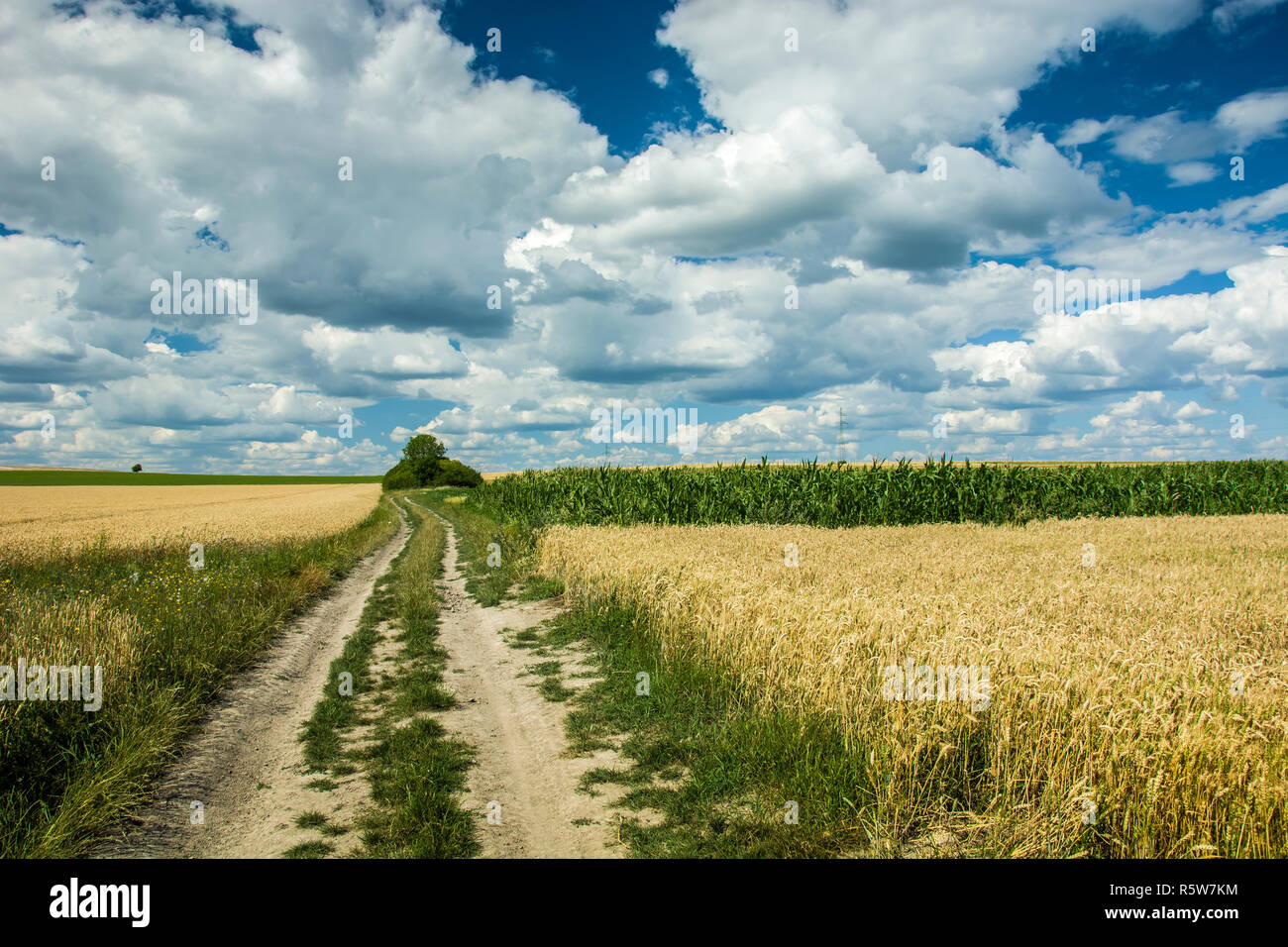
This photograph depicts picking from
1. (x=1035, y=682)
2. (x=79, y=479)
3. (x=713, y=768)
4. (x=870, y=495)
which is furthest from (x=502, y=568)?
(x=79, y=479)

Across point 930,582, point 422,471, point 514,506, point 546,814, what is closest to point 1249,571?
point 930,582

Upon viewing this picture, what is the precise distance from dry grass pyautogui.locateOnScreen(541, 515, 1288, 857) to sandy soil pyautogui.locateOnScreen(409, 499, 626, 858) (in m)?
1.98

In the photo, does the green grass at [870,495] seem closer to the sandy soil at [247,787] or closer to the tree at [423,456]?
the sandy soil at [247,787]

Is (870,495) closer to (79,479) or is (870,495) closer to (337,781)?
(337,781)

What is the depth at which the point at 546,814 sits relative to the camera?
5.43 metres

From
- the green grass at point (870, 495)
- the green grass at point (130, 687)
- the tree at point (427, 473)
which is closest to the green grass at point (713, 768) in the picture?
the green grass at point (130, 687)

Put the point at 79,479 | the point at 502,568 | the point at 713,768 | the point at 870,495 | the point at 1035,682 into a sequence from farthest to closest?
the point at 79,479 → the point at 870,495 → the point at 502,568 → the point at 713,768 → the point at 1035,682

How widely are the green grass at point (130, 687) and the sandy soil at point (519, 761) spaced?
9.76 feet

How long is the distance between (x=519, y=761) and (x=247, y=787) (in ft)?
8.45

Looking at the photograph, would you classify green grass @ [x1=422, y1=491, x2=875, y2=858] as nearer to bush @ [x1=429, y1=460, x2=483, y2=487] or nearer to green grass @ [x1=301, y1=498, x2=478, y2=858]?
green grass @ [x1=301, y1=498, x2=478, y2=858]

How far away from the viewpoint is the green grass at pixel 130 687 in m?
5.21

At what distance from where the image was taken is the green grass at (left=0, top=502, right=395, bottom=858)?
521 cm

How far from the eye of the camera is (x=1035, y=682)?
5.05 m
